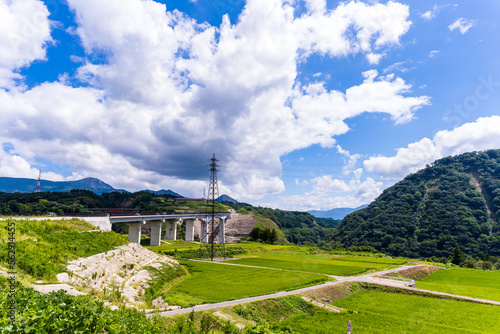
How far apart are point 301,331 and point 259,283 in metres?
15.2

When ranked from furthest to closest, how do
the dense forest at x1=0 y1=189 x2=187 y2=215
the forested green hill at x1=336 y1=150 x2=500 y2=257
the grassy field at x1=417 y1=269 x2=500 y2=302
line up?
the forested green hill at x1=336 y1=150 x2=500 y2=257, the dense forest at x1=0 y1=189 x2=187 y2=215, the grassy field at x1=417 y1=269 x2=500 y2=302

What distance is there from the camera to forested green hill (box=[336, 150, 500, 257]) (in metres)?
106

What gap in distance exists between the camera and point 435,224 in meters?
117

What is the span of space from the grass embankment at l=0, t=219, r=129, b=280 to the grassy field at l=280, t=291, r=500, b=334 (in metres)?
22.2

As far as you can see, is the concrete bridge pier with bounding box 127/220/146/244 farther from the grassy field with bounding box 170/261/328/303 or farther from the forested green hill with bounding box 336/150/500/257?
the forested green hill with bounding box 336/150/500/257

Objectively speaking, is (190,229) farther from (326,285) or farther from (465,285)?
(465,285)

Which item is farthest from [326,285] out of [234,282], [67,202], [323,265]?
[67,202]

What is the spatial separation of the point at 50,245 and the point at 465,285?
63.2 m

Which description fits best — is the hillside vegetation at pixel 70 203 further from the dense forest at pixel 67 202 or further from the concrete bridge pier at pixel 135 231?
the concrete bridge pier at pixel 135 231

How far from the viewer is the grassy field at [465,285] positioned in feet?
123

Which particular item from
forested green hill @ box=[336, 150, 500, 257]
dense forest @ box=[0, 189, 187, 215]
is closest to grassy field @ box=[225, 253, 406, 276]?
dense forest @ box=[0, 189, 187, 215]

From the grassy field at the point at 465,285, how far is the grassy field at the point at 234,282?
18.9 meters

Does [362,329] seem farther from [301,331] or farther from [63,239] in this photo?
[63,239]

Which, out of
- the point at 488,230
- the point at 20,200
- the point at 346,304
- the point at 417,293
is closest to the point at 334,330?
the point at 346,304
